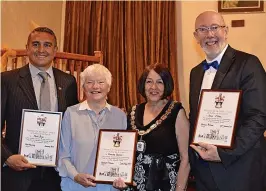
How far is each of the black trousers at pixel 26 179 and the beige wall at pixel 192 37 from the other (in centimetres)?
288

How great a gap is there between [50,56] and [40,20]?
2550mm

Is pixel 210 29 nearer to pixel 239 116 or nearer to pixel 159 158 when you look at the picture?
pixel 239 116

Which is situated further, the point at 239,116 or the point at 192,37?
the point at 192,37

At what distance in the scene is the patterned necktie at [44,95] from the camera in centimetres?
222

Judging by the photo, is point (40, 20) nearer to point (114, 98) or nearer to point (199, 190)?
point (114, 98)

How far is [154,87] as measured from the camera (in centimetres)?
235

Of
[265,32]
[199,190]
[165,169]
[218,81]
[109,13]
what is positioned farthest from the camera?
[109,13]

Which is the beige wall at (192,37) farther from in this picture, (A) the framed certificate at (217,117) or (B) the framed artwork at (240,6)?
(A) the framed certificate at (217,117)

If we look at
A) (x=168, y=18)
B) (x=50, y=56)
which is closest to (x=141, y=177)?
(x=50, y=56)

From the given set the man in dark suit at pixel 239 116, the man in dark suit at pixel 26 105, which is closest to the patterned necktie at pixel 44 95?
the man in dark suit at pixel 26 105

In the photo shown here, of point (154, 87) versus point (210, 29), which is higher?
point (210, 29)

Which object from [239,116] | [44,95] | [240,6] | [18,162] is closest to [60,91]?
[44,95]

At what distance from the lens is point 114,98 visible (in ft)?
15.8

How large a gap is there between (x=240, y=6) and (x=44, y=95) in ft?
10.3
